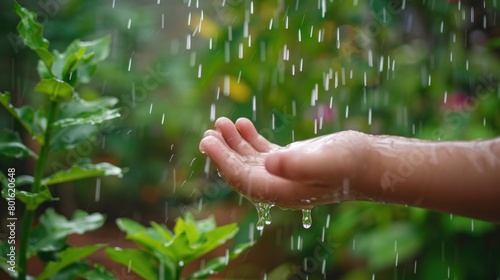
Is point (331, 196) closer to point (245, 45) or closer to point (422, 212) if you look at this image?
point (422, 212)

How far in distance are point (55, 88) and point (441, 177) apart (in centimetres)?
69

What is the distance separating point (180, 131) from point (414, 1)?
50.0 inches

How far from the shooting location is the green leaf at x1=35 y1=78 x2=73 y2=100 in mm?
1215

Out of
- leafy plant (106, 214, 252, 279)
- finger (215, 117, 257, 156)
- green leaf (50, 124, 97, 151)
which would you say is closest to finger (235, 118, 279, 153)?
finger (215, 117, 257, 156)

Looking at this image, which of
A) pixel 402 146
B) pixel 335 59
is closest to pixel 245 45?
pixel 335 59

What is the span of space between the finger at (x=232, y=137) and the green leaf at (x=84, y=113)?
192mm

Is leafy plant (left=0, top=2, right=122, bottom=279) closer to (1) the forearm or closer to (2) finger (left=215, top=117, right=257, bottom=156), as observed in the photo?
(2) finger (left=215, top=117, right=257, bottom=156)

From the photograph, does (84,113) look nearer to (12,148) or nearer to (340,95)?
(12,148)

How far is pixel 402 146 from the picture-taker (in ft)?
3.52

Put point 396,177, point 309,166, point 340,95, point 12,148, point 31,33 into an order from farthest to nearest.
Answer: point 340,95
point 12,148
point 31,33
point 396,177
point 309,166

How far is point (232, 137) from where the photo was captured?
1.26 meters

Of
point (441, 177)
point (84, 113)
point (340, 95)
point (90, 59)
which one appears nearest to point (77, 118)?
point (84, 113)

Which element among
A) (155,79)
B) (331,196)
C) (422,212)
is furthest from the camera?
(155,79)

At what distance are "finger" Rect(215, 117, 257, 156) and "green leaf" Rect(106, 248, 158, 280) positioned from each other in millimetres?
294
